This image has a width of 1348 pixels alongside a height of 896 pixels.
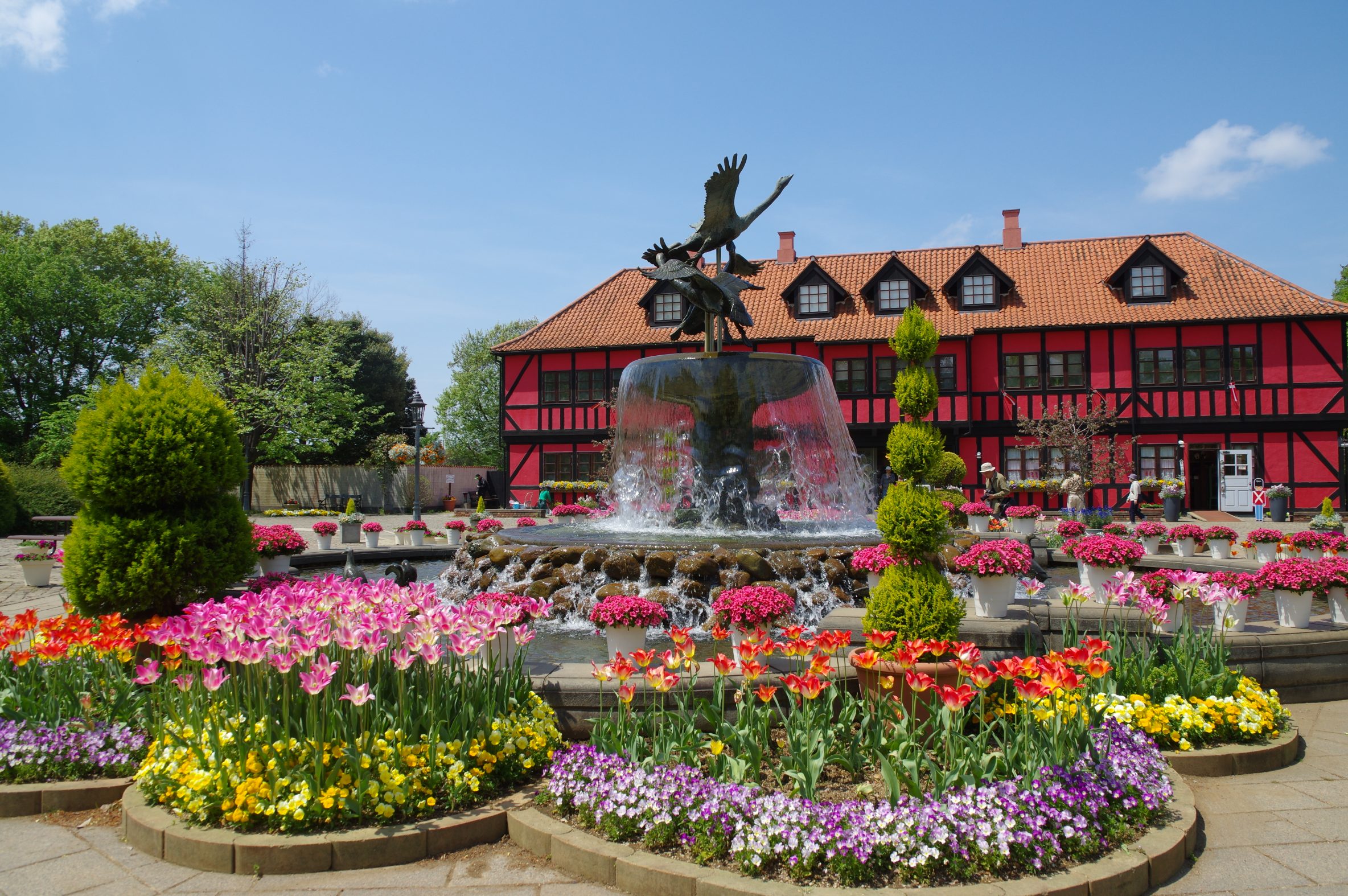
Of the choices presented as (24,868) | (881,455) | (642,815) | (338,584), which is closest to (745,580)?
(338,584)

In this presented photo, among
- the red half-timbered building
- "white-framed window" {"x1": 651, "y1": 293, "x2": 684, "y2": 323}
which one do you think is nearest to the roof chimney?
the red half-timbered building

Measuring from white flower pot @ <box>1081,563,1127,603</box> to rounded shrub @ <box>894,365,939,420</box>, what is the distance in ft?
35.3

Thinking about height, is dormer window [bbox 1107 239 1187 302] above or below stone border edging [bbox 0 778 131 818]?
above

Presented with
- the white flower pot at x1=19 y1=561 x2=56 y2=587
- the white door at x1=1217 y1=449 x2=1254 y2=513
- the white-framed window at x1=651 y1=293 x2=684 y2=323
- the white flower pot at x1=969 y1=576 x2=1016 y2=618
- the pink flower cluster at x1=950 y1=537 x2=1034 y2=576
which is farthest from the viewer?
the white-framed window at x1=651 y1=293 x2=684 y2=323

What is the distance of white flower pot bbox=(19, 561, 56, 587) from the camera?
1114 cm

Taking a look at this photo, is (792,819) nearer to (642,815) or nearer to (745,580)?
(642,815)

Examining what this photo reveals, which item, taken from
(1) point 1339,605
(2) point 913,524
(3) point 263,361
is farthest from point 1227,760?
(3) point 263,361

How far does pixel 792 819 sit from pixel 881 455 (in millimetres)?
25379

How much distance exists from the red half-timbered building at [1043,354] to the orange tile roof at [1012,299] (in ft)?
0.22

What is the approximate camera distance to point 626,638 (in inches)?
206

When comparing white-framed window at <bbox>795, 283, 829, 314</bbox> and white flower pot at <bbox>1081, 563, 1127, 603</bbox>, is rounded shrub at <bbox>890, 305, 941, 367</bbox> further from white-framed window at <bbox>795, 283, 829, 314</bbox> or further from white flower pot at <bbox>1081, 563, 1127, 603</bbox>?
white-framed window at <bbox>795, 283, 829, 314</bbox>

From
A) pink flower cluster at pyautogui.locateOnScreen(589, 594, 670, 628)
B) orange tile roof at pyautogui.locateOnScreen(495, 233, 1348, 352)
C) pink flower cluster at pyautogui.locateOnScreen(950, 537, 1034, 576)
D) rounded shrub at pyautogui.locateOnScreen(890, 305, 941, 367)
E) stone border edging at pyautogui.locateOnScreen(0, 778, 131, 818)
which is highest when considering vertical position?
orange tile roof at pyautogui.locateOnScreen(495, 233, 1348, 352)

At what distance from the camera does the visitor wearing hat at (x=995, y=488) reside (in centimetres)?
2209

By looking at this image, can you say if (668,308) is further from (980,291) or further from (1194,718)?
(1194,718)
